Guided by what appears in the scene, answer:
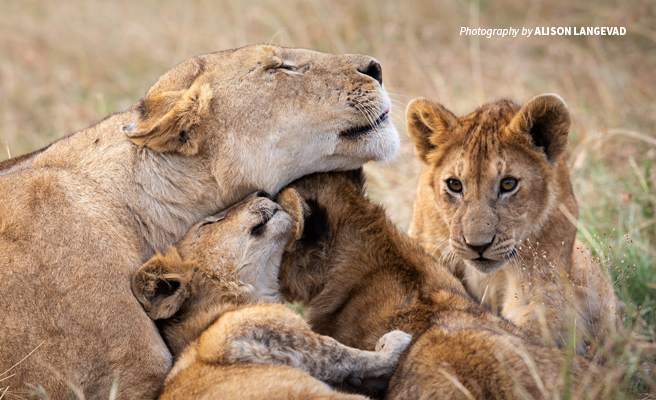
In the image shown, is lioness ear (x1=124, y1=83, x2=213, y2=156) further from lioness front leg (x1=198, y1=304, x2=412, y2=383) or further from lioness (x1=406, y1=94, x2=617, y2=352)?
lioness (x1=406, y1=94, x2=617, y2=352)

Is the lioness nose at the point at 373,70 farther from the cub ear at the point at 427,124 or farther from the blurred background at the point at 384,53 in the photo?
the blurred background at the point at 384,53

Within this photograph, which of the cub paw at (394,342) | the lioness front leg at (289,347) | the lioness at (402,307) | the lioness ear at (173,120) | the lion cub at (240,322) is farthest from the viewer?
the lioness ear at (173,120)

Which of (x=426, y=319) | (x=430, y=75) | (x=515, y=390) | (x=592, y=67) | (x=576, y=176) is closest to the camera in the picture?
(x=515, y=390)

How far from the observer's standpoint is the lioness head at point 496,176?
4.40 meters

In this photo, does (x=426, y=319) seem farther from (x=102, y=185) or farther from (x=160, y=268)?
(x=102, y=185)

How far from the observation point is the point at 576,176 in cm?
741

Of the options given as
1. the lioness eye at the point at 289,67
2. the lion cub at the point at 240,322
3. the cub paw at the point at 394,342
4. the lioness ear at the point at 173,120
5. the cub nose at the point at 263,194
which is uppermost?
the lioness eye at the point at 289,67

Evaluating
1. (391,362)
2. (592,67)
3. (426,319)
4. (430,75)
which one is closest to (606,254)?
(426,319)

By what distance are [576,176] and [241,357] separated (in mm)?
5148

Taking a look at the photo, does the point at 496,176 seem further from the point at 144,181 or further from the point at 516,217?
the point at 144,181

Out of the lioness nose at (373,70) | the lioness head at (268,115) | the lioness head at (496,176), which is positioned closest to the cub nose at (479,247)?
the lioness head at (496,176)

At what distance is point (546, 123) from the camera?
465 cm

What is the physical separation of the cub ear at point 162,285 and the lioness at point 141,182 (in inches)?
2.8

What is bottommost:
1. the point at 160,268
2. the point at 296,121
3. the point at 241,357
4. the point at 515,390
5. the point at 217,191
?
the point at 515,390
